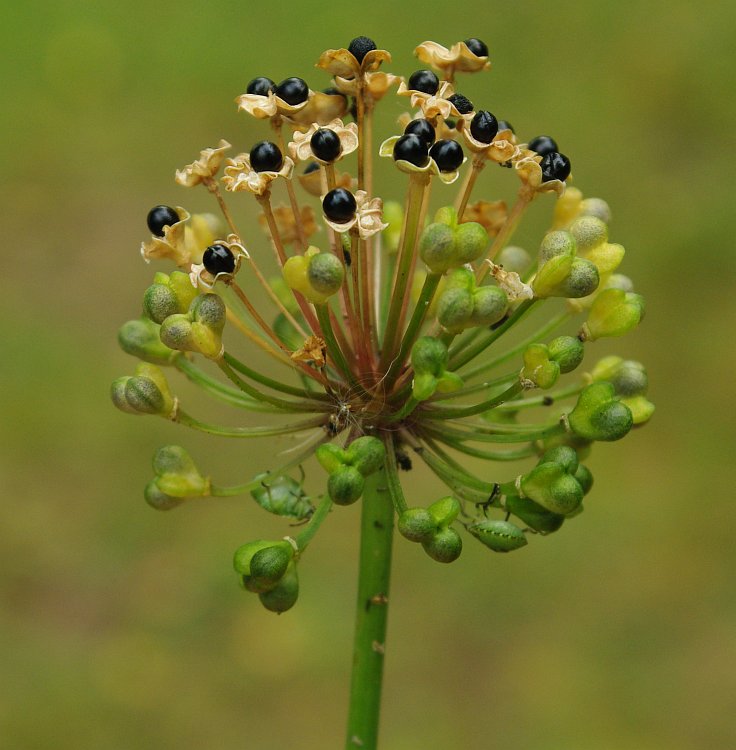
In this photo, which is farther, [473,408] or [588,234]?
[588,234]

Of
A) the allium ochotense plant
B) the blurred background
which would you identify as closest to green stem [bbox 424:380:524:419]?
the allium ochotense plant

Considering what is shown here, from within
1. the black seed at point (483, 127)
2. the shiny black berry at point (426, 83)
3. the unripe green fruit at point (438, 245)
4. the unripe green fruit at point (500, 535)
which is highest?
the shiny black berry at point (426, 83)

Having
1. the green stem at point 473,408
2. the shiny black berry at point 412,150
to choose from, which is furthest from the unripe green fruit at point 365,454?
the shiny black berry at point 412,150

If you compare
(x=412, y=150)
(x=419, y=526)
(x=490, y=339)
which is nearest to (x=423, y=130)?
(x=412, y=150)

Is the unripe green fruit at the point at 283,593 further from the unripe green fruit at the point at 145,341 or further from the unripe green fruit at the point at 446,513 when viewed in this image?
the unripe green fruit at the point at 145,341

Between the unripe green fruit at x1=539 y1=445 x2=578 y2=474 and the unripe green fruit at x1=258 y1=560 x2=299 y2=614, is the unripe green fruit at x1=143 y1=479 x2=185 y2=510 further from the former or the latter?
the unripe green fruit at x1=539 y1=445 x2=578 y2=474

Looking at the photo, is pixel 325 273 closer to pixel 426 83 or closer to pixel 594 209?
pixel 426 83

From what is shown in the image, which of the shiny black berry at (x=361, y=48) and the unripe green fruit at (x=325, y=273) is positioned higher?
the shiny black berry at (x=361, y=48)
